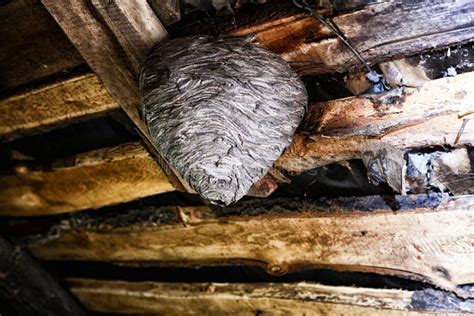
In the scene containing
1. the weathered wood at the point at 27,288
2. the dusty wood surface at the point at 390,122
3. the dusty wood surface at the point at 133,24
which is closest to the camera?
the dusty wood surface at the point at 390,122

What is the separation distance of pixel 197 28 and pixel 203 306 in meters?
1.17

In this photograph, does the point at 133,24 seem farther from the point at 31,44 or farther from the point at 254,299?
the point at 254,299

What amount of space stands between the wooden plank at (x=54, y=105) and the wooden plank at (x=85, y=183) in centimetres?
17

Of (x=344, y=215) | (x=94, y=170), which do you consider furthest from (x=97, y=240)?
(x=344, y=215)

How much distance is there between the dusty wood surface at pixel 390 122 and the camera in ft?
4.13

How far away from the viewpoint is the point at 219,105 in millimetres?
1289

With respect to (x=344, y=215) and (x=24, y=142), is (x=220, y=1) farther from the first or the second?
(x=24, y=142)

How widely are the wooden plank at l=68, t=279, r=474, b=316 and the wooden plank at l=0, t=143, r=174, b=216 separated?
460mm

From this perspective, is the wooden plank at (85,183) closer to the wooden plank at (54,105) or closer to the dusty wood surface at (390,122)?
the wooden plank at (54,105)

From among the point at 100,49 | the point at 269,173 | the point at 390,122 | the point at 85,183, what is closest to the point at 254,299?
the point at 269,173

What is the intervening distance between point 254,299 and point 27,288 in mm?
1101

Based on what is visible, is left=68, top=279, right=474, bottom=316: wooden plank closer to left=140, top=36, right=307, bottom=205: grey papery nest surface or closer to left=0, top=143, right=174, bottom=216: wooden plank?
left=0, top=143, right=174, bottom=216: wooden plank

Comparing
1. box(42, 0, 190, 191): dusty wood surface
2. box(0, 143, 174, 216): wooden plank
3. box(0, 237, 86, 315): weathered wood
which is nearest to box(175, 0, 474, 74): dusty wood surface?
box(42, 0, 190, 191): dusty wood surface

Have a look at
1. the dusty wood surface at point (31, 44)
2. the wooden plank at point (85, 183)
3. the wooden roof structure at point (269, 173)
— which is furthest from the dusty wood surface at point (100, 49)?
the wooden plank at point (85, 183)
